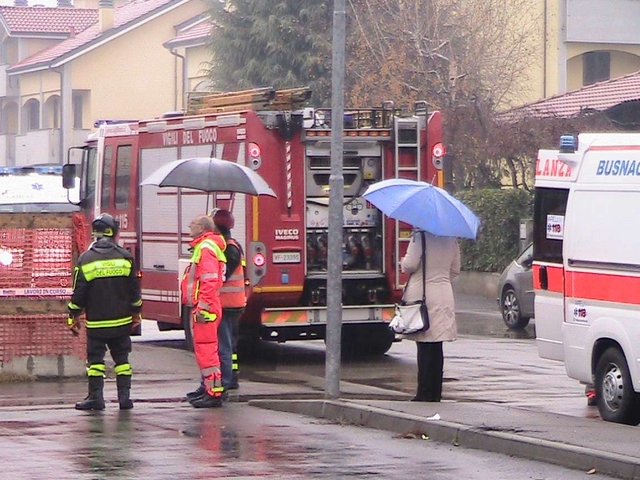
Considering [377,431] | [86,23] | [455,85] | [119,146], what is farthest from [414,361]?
[86,23]

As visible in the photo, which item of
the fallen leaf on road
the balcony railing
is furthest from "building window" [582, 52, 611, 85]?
the fallen leaf on road

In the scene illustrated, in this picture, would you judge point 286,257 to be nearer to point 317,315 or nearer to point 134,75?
point 317,315

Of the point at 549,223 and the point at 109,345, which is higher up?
the point at 549,223

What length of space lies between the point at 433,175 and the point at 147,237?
12.3 ft

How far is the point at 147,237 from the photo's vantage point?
58.1ft

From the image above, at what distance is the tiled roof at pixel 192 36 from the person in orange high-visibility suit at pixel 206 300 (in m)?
37.7

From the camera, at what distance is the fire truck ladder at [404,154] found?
16.4 m

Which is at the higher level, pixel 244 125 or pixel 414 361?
pixel 244 125

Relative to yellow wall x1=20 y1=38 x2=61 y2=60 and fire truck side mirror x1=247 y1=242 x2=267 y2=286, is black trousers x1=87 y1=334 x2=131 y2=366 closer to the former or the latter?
fire truck side mirror x1=247 y1=242 x2=267 y2=286

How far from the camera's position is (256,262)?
51.4ft

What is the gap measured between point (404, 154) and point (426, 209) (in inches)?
178

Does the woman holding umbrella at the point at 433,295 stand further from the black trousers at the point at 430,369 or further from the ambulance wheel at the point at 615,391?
the ambulance wheel at the point at 615,391

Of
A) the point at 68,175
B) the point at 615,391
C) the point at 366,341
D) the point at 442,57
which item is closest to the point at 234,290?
the point at 615,391

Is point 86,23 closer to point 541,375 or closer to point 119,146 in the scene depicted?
point 119,146
